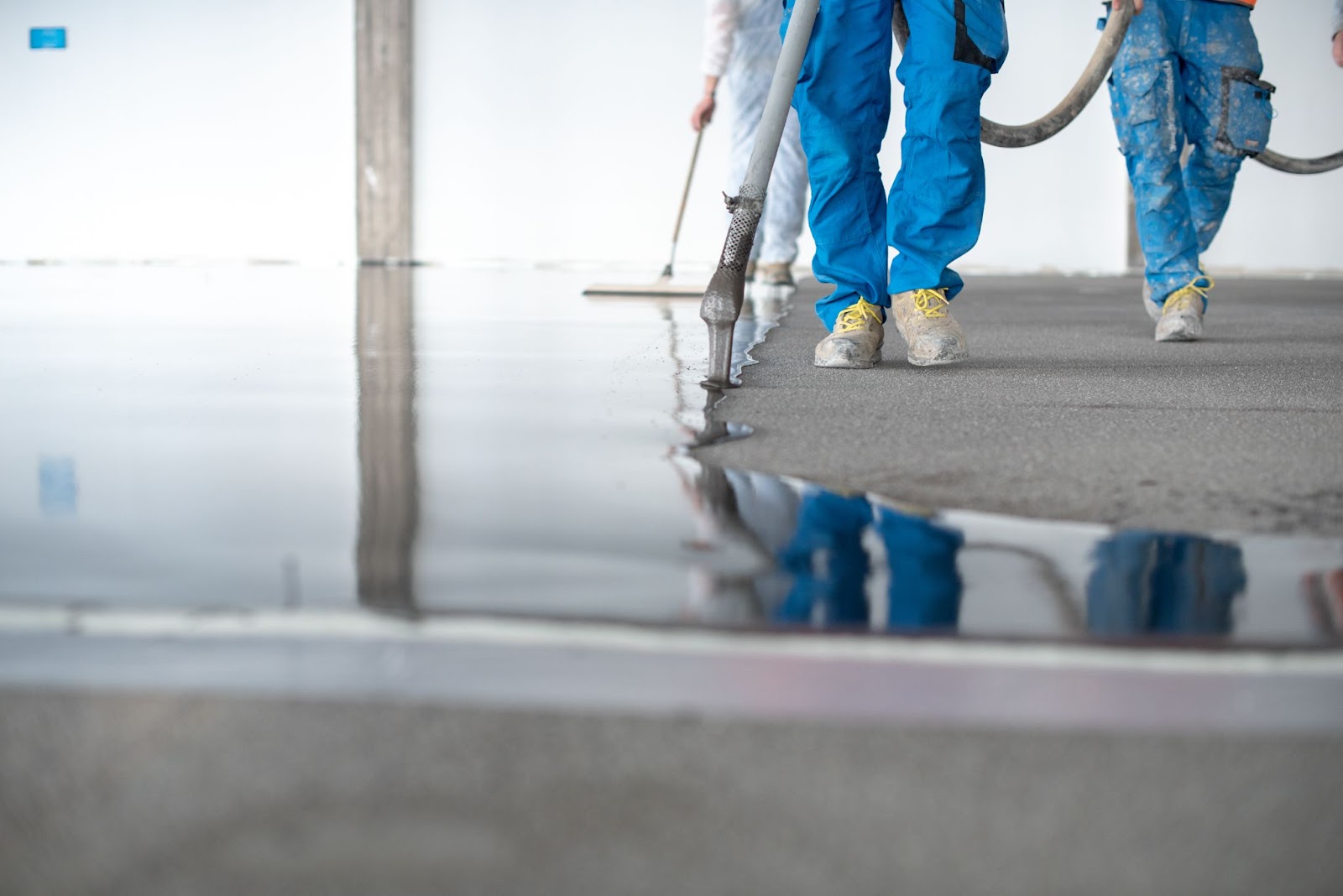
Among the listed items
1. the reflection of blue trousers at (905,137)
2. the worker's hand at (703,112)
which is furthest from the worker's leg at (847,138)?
the worker's hand at (703,112)

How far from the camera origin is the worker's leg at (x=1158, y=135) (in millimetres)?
3150

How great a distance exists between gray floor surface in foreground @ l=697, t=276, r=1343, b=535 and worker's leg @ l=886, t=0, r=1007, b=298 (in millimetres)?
191

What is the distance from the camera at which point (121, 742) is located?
2.04ft

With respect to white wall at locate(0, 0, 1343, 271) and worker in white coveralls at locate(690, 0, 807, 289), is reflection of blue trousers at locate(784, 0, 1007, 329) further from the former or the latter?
white wall at locate(0, 0, 1343, 271)

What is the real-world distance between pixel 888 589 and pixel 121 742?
0.40m

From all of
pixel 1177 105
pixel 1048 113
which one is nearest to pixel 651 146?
pixel 1177 105

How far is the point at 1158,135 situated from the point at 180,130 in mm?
7589

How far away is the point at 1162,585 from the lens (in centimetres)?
85

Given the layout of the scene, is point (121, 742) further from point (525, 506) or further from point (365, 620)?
point (525, 506)

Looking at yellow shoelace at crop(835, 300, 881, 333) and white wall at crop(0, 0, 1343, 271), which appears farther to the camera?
white wall at crop(0, 0, 1343, 271)

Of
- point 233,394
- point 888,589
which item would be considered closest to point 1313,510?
point 888,589

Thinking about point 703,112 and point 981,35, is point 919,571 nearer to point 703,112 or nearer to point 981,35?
point 981,35

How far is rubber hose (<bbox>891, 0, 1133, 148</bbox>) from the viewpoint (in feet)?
7.88

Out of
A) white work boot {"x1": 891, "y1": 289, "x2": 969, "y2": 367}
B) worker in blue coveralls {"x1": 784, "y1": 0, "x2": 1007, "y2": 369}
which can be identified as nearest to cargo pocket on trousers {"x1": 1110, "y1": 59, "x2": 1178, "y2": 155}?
worker in blue coveralls {"x1": 784, "y1": 0, "x2": 1007, "y2": 369}
